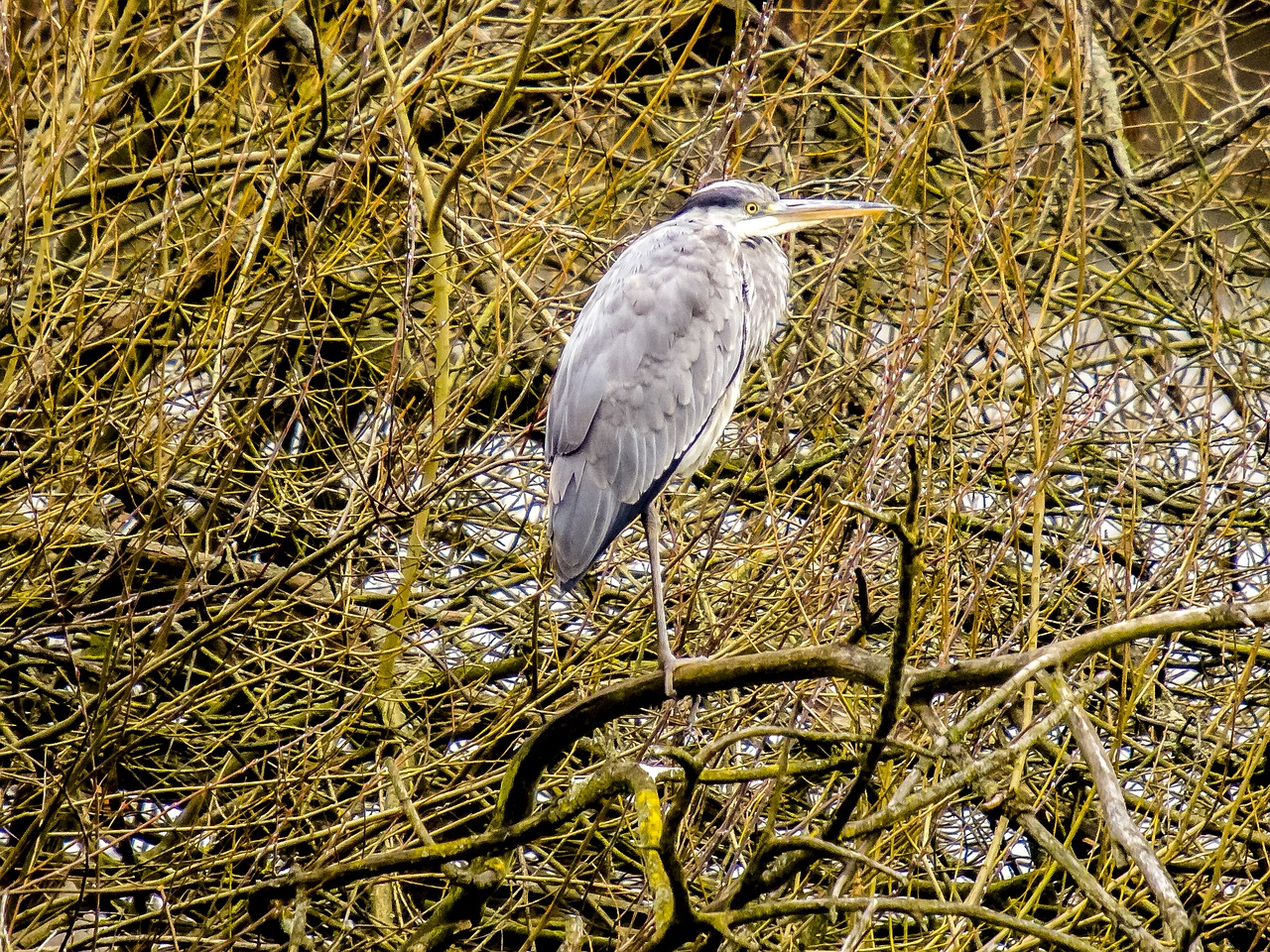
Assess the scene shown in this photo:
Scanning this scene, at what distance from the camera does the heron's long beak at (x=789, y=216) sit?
4352mm

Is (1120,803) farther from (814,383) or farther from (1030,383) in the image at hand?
(814,383)

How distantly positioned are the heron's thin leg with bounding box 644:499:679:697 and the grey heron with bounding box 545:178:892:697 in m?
0.01

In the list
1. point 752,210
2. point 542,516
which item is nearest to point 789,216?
point 752,210

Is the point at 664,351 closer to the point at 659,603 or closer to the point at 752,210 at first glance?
the point at 752,210

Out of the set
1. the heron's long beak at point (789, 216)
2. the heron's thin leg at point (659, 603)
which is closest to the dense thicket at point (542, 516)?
the heron's thin leg at point (659, 603)

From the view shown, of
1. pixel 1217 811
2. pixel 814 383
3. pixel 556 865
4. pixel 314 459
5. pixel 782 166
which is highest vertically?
pixel 782 166

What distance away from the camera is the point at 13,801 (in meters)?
4.28

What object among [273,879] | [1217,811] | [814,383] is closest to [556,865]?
[273,879]

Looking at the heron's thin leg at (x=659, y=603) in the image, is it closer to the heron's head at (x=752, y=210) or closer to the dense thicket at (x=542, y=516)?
the dense thicket at (x=542, y=516)

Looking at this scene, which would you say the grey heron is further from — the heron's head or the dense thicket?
the dense thicket

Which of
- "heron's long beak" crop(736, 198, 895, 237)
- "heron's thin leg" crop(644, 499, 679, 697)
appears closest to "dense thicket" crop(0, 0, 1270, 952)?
"heron's thin leg" crop(644, 499, 679, 697)

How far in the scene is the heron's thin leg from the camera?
285 centimetres

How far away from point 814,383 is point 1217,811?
73.3 inches

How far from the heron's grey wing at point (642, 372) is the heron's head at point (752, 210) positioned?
73 millimetres
